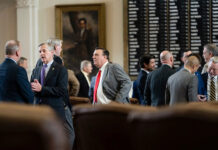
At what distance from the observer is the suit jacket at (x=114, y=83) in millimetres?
5965

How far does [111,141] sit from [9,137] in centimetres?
54

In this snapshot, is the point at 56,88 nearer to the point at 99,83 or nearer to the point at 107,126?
the point at 99,83

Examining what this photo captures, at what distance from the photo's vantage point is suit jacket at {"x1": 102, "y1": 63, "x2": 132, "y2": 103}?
5965 millimetres

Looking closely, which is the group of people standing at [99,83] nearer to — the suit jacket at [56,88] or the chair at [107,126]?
the suit jacket at [56,88]

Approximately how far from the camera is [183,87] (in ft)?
17.9

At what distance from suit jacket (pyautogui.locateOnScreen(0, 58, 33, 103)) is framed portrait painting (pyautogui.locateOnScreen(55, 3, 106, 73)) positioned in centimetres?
497

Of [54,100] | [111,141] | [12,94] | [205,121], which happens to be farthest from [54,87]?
[205,121]

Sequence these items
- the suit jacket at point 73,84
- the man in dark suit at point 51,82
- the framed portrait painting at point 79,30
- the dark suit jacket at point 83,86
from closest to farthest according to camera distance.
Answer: the man in dark suit at point 51,82 → the suit jacket at point 73,84 → the dark suit jacket at point 83,86 → the framed portrait painting at point 79,30

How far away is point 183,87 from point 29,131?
4851 mm

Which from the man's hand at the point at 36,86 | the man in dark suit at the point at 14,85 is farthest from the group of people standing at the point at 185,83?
the man in dark suit at the point at 14,85

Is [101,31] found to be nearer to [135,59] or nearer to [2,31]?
[135,59]

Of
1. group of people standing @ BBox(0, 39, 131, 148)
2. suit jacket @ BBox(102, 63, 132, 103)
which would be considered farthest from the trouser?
suit jacket @ BBox(102, 63, 132, 103)

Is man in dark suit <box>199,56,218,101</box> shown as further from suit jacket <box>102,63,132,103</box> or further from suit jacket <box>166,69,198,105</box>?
suit jacket <box>102,63,132,103</box>

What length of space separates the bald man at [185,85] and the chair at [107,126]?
4108 mm
